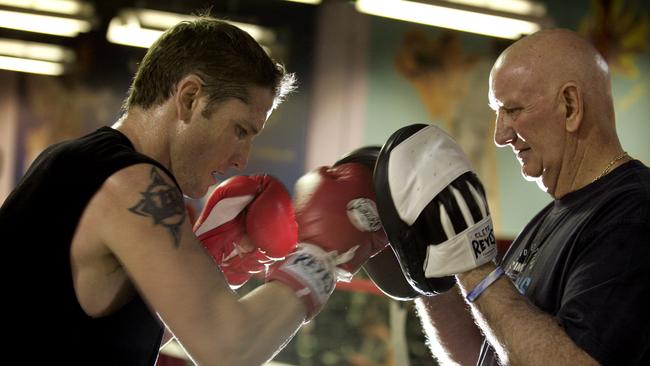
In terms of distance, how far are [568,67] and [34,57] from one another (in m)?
8.09

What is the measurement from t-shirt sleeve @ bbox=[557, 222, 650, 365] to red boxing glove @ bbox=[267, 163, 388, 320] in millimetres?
419

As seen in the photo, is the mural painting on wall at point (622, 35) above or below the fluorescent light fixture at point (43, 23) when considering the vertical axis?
above

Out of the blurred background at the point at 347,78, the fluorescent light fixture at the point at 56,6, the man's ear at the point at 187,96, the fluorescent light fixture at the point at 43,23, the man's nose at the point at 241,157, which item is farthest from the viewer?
the fluorescent light fixture at the point at 43,23

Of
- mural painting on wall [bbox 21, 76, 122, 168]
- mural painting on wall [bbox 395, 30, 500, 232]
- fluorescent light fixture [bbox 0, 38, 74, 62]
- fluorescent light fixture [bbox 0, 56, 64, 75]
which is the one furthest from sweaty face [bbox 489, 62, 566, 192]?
fluorescent light fixture [bbox 0, 56, 64, 75]

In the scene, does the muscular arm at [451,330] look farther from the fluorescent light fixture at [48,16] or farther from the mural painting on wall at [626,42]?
the fluorescent light fixture at [48,16]

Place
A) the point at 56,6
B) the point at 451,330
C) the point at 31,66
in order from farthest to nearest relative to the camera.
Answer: the point at 31,66 < the point at 56,6 < the point at 451,330

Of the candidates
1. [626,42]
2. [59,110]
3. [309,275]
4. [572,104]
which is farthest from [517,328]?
[59,110]

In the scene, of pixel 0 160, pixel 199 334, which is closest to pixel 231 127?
pixel 199 334

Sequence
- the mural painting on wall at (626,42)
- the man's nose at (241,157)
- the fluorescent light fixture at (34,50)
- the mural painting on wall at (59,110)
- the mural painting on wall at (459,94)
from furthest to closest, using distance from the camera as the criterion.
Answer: the mural painting on wall at (59,110), the fluorescent light fixture at (34,50), the mural painting on wall at (459,94), the mural painting on wall at (626,42), the man's nose at (241,157)

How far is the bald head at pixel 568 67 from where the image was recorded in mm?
1747

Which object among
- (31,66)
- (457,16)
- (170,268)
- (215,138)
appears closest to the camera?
(170,268)

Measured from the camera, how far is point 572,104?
175cm

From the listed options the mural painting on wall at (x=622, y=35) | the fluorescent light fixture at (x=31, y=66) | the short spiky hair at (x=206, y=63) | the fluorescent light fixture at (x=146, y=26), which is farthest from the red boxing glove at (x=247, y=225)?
the fluorescent light fixture at (x=31, y=66)

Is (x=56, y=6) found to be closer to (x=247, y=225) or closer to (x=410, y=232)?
(x=247, y=225)
